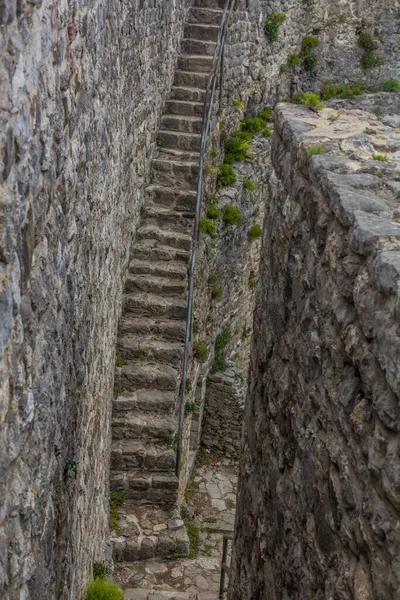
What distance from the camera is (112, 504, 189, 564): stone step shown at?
6629 millimetres

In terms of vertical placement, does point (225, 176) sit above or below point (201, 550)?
above

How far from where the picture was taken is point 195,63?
9430 mm

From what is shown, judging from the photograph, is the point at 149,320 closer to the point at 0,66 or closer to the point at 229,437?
the point at 229,437

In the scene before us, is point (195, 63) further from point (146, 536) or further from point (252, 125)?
point (146, 536)

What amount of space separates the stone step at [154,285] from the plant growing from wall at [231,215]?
1.78 meters

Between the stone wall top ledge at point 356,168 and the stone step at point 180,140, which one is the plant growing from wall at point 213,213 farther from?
the stone wall top ledge at point 356,168

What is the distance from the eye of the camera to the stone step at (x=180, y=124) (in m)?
8.80

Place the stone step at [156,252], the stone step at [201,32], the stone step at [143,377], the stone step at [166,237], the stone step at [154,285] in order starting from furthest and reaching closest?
the stone step at [201,32]
the stone step at [166,237]
the stone step at [156,252]
the stone step at [154,285]
the stone step at [143,377]

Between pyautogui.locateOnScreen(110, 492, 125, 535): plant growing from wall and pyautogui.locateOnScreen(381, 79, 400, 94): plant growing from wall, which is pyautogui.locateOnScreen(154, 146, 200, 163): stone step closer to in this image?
pyautogui.locateOnScreen(110, 492, 125, 535): plant growing from wall

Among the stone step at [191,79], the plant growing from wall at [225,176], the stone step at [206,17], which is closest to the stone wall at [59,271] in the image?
the stone step at [191,79]

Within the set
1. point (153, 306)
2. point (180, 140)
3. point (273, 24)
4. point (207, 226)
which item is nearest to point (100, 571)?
point (153, 306)

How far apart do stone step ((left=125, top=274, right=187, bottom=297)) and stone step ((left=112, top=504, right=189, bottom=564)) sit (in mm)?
2154

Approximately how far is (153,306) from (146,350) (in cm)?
49

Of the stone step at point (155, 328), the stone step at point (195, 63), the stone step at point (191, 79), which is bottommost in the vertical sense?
the stone step at point (155, 328)
